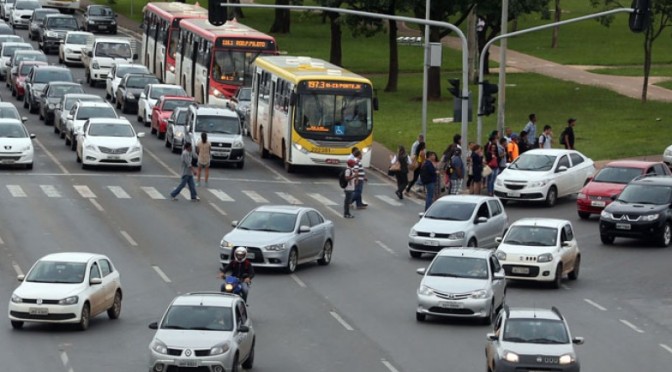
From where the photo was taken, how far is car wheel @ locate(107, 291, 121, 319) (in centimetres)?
3254

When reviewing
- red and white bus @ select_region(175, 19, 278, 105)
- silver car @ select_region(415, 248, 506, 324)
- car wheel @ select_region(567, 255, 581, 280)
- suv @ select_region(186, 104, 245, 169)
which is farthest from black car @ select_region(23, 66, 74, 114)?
silver car @ select_region(415, 248, 506, 324)

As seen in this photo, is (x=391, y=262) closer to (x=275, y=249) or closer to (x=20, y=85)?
(x=275, y=249)

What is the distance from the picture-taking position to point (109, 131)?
5341 cm

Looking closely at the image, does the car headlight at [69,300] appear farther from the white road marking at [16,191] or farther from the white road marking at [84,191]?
the white road marking at [84,191]

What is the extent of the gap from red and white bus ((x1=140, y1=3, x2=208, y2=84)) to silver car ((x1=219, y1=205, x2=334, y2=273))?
122ft

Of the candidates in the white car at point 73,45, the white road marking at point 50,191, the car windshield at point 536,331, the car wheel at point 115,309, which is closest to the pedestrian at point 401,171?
the white road marking at point 50,191

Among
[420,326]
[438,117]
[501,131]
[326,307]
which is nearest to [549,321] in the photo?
[420,326]

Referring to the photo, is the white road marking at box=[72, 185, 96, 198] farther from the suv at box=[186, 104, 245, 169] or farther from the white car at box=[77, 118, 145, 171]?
the suv at box=[186, 104, 245, 169]

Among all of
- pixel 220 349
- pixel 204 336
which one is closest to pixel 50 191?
pixel 204 336

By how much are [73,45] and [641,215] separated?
45.8 m

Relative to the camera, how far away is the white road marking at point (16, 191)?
47.6 metres

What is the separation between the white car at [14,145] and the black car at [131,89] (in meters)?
15.9

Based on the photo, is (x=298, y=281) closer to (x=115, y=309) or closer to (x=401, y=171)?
(x=115, y=309)

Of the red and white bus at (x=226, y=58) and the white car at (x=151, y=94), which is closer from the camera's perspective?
the white car at (x=151, y=94)
